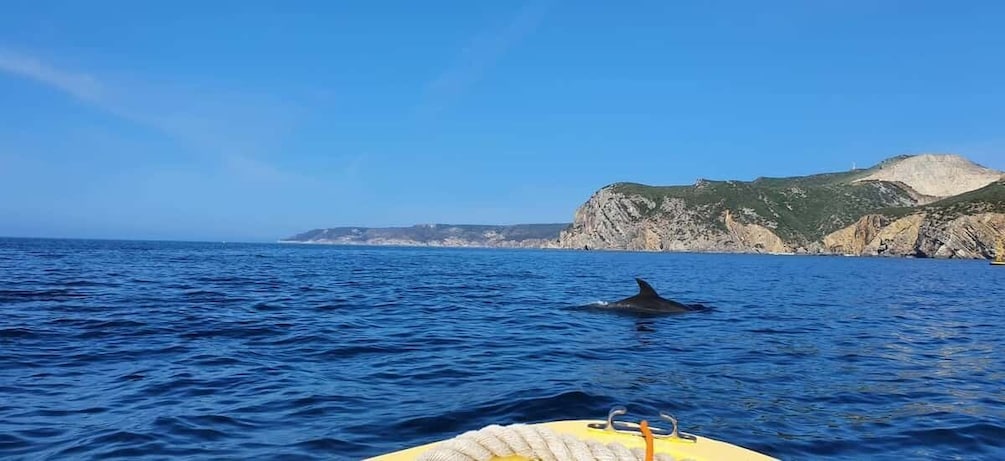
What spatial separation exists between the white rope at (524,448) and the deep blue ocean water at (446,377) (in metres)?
3.47

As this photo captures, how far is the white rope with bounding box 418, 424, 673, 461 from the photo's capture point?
4245 millimetres

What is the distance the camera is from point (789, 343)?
17.3 meters

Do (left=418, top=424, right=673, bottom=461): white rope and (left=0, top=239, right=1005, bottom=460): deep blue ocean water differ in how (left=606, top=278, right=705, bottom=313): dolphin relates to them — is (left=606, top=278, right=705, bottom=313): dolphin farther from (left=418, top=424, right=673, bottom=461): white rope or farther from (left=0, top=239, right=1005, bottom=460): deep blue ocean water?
(left=418, top=424, right=673, bottom=461): white rope

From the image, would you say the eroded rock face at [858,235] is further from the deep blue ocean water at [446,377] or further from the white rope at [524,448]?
the white rope at [524,448]

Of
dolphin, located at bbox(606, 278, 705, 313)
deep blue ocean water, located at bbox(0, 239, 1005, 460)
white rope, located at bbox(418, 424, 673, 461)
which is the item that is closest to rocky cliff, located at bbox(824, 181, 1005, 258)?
deep blue ocean water, located at bbox(0, 239, 1005, 460)

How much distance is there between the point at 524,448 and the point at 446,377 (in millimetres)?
7819

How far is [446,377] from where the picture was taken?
39.2 ft

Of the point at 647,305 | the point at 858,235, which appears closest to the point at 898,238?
the point at 858,235

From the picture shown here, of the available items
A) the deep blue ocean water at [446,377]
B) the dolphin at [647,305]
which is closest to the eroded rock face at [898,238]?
the deep blue ocean water at [446,377]

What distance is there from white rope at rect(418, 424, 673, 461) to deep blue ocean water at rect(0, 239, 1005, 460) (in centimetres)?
347

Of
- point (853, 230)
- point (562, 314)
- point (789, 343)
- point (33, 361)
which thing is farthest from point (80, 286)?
point (853, 230)

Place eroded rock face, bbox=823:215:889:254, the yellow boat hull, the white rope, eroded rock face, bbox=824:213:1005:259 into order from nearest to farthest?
the white rope, the yellow boat hull, eroded rock face, bbox=824:213:1005:259, eroded rock face, bbox=823:215:889:254

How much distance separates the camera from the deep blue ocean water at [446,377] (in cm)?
819

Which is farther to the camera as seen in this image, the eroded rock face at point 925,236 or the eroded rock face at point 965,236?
the eroded rock face at point 925,236
